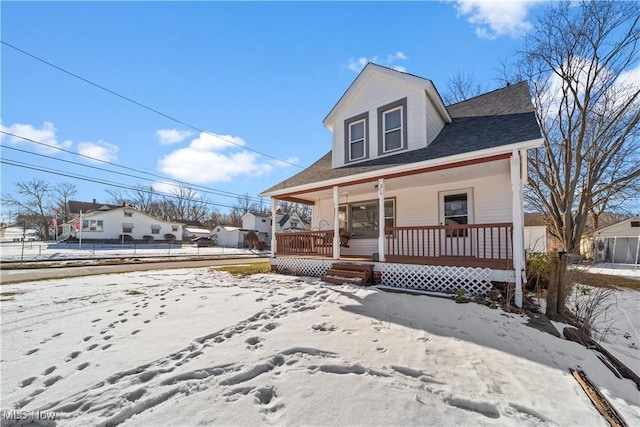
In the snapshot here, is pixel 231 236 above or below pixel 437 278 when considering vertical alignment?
above

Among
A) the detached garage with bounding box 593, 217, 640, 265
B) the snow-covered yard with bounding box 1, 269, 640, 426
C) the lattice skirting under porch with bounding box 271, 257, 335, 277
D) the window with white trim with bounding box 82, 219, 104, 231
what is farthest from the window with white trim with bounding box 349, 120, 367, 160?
the window with white trim with bounding box 82, 219, 104, 231

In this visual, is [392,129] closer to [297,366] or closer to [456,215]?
[456,215]

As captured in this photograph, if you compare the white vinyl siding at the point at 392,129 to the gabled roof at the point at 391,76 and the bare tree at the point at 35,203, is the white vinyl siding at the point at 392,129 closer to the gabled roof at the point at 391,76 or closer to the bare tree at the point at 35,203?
the gabled roof at the point at 391,76

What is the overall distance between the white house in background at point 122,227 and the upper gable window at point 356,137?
35.6 meters

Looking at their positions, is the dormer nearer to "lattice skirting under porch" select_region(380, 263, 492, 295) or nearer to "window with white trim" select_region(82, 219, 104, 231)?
"lattice skirting under porch" select_region(380, 263, 492, 295)

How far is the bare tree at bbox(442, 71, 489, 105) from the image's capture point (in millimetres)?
19062

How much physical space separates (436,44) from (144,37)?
1117 centimetres

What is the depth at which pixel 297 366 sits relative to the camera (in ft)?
9.82

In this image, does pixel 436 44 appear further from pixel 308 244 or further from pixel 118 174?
pixel 118 174

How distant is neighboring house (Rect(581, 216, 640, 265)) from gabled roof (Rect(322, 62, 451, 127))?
68.6ft

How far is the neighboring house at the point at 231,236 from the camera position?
3975cm

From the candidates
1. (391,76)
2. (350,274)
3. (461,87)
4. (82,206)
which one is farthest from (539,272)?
(82,206)

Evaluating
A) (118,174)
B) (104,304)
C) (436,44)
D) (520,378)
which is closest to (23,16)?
(104,304)

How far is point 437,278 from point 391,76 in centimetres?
649
